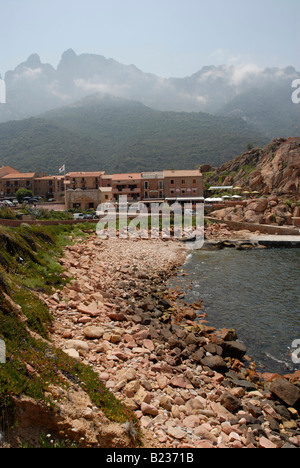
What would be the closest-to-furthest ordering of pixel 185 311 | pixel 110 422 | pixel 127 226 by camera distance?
pixel 110 422 → pixel 185 311 → pixel 127 226

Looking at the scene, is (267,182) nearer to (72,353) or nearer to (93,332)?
(93,332)

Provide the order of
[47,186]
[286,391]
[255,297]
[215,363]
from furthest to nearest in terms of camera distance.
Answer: [47,186], [255,297], [215,363], [286,391]

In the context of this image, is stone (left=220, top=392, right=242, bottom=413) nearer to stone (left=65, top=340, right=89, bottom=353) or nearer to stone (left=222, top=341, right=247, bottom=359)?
→ stone (left=222, top=341, right=247, bottom=359)

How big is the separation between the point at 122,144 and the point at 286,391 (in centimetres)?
16002

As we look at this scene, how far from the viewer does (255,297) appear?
1927cm

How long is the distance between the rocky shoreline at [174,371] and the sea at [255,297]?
0.91 meters

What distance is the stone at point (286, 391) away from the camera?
9.22 metres

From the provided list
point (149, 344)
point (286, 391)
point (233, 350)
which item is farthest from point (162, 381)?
point (233, 350)

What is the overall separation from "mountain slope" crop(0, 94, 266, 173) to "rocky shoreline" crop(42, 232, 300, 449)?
115901 millimetres

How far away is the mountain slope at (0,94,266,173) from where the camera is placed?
133m
